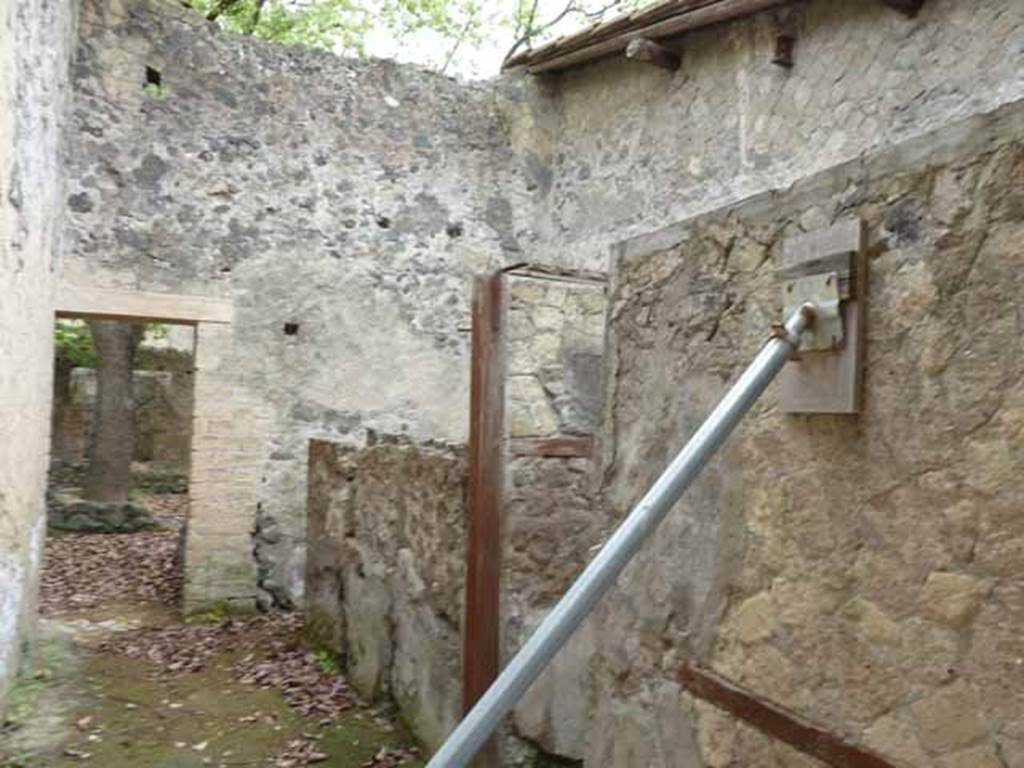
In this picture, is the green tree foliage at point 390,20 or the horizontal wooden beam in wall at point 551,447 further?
the green tree foliage at point 390,20

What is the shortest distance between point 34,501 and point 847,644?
15.4 feet

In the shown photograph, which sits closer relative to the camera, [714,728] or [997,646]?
[997,646]

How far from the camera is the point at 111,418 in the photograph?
9.70m

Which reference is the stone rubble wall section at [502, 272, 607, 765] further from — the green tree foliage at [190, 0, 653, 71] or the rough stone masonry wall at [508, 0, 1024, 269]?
the green tree foliage at [190, 0, 653, 71]

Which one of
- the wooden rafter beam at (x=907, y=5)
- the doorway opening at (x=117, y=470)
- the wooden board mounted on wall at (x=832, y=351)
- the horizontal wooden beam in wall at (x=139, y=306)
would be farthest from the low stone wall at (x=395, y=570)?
the wooden rafter beam at (x=907, y=5)

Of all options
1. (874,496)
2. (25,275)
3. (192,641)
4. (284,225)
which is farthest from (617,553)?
(284,225)

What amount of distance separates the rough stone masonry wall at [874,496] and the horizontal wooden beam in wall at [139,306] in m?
4.87

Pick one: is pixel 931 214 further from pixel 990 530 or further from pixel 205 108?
pixel 205 108

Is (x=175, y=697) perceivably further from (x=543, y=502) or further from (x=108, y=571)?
(x=108, y=571)

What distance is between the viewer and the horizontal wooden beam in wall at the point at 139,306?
228 inches

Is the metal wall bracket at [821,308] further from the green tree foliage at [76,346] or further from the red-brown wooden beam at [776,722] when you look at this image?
the green tree foliage at [76,346]

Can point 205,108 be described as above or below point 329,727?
above

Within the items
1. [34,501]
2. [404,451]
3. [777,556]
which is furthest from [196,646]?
[777,556]

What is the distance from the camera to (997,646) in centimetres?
116
